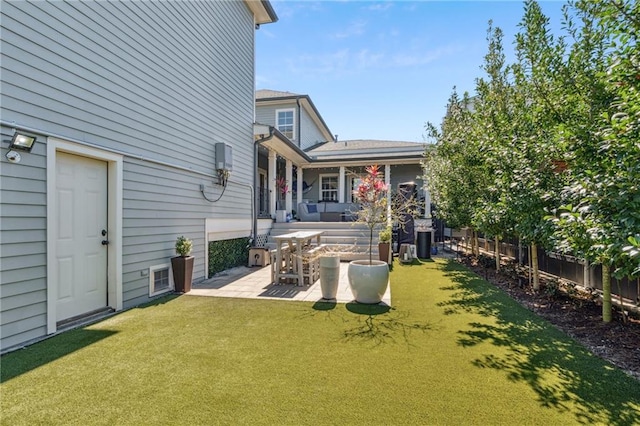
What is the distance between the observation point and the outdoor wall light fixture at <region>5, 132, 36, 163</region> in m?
3.08

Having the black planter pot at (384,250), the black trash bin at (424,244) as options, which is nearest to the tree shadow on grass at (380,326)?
the black planter pot at (384,250)

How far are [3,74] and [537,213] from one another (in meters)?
6.57

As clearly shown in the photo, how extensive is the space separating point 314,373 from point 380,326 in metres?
1.47

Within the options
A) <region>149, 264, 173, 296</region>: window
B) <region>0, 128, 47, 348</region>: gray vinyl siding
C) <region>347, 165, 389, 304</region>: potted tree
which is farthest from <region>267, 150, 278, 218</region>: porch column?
<region>0, 128, 47, 348</region>: gray vinyl siding

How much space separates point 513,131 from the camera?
16.4 ft

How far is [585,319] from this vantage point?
4059 mm

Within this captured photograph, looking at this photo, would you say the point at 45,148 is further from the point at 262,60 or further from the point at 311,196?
the point at 311,196

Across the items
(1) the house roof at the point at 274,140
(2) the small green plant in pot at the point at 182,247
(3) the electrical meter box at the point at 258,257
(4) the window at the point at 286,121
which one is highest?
(4) the window at the point at 286,121

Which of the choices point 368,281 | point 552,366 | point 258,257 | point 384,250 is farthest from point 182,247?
point 552,366

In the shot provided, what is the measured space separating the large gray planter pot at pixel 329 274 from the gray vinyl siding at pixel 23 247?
3579mm

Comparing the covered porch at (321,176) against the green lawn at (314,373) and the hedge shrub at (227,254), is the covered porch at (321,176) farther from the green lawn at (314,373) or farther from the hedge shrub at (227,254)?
the green lawn at (314,373)

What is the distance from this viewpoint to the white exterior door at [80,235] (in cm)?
375

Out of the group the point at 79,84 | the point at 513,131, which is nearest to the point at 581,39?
the point at 513,131

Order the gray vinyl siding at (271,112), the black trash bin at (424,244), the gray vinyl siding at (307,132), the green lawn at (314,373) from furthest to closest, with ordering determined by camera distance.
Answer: the gray vinyl siding at (307,132) → the gray vinyl siding at (271,112) → the black trash bin at (424,244) → the green lawn at (314,373)
